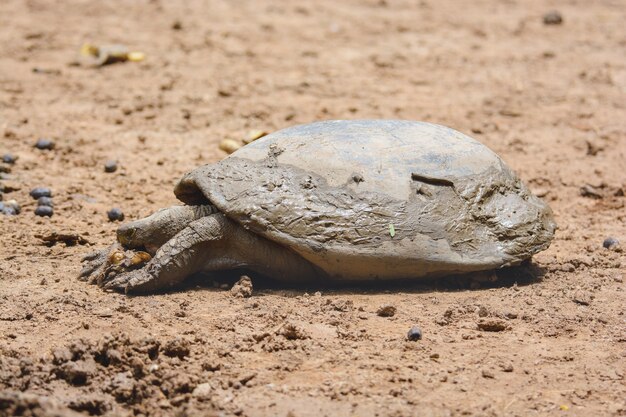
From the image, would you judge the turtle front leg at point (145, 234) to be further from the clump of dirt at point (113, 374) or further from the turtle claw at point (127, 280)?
the clump of dirt at point (113, 374)

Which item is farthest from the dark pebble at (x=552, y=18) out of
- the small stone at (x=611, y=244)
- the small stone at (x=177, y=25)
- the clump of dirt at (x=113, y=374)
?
the clump of dirt at (x=113, y=374)

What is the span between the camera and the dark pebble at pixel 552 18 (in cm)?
1176

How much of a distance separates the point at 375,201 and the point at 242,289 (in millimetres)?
889

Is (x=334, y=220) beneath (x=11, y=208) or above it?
above

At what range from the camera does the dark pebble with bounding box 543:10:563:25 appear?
1176 cm

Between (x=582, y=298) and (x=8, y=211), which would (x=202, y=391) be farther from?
(x=8, y=211)

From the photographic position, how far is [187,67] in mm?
10008

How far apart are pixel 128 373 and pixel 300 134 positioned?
76.9 inches

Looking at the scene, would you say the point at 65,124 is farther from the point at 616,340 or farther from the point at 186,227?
the point at 616,340

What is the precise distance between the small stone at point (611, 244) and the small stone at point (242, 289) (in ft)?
8.20

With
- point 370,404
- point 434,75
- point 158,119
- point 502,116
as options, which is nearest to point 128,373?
point 370,404

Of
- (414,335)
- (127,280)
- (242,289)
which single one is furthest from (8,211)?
(414,335)

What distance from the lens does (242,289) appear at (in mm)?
5344

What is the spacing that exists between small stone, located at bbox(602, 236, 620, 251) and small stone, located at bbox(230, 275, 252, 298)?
2499mm
